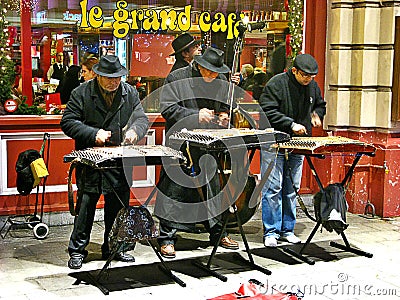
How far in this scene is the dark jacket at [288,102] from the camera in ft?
22.6

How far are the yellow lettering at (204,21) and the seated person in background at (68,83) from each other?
1514 millimetres

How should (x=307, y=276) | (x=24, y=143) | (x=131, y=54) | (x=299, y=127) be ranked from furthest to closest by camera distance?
(x=131, y=54), (x=24, y=143), (x=299, y=127), (x=307, y=276)

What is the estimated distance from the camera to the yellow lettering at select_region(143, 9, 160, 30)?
8.13 m

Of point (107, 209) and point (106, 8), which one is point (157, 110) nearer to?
point (106, 8)

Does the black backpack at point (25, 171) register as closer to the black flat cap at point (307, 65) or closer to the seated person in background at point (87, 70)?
the seated person in background at point (87, 70)

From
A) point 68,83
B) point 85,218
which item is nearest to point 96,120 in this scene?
point 85,218

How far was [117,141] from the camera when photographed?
20.9 ft

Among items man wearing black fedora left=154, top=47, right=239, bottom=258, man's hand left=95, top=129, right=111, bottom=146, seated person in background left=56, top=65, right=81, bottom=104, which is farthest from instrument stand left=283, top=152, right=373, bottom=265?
seated person in background left=56, top=65, right=81, bottom=104

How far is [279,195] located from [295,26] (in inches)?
100.0

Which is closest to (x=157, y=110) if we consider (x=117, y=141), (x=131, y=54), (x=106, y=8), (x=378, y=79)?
(x=131, y=54)

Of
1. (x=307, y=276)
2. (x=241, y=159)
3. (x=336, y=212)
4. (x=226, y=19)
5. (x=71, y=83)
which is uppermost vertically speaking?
(x=226, y=19)

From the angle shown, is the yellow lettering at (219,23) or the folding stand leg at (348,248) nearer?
the folding stand leg at (348,248)

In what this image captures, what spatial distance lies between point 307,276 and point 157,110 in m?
2.94

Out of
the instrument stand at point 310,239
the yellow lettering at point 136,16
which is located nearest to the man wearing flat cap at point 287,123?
the instrument stand at point 310,239
